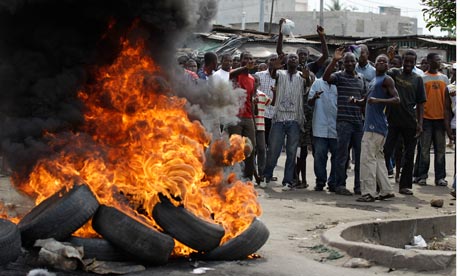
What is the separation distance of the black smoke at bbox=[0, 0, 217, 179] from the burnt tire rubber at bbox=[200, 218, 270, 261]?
69.8 inches

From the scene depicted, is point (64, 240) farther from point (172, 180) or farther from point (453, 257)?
point (453, 257)

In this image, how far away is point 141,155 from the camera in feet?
22.9

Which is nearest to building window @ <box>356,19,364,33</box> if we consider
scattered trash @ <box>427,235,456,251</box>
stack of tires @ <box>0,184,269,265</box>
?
scattered trash @ <box>427,235,456,251</box>

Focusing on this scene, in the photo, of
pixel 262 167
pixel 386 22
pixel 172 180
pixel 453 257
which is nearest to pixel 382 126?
pixel 262 167

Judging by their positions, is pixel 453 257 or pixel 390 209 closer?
pixel 453 257

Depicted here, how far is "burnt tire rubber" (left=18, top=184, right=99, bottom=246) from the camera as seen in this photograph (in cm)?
631

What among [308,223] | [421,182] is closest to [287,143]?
[421,182]

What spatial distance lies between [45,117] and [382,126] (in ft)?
17.0

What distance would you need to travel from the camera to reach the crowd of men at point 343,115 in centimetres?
1105

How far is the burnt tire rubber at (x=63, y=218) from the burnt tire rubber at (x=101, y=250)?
0.40 feet

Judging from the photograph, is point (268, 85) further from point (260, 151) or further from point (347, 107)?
point (347, 107)

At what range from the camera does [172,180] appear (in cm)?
655

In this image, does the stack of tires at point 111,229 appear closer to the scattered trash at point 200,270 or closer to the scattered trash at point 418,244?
the scattered trash at point 200,270

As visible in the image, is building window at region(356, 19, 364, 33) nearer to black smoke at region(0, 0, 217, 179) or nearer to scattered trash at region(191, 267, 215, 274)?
black smoke at region(0, 0, 217, 179)
